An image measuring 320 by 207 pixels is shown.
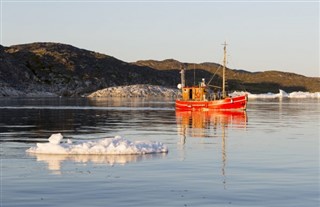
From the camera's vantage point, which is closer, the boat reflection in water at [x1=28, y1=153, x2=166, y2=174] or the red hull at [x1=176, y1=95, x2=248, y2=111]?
the boat reflection in water at [x1=28, y1=153, x2=166, y2=174]

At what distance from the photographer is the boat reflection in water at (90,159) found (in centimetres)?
2644

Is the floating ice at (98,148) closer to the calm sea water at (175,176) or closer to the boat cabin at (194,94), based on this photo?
the calm sea water at (175,176)

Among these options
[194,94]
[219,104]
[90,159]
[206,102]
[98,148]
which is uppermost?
[194,94]

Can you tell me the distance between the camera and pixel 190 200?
18.9 m

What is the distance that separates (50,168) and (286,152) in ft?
42.2

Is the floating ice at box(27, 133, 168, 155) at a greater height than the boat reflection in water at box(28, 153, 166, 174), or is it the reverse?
the floating ice at box(27, 133, 168, 155)

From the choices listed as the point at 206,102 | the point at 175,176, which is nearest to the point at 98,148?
the point at 175,176

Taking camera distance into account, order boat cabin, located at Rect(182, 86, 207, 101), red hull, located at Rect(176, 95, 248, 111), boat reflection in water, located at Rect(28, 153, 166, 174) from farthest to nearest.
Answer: boat cabin, located at Rect(182, 86, 207, 101), red hull, located at Rect(176, 95, 248, 111), boat reflection in water, located at Rect(28, 153, 166, 174)

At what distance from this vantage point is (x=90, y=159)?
27.7 meters

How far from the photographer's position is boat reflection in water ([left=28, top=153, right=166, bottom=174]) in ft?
86.7

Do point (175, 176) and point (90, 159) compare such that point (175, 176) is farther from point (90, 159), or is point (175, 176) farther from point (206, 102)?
point (206, 102)

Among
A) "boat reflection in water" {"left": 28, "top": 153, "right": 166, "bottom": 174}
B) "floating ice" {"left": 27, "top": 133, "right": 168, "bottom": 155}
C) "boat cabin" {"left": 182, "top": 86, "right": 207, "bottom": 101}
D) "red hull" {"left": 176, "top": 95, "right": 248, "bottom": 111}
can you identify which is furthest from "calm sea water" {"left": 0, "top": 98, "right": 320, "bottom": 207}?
"boat cabin" {"left": 182, "top": 86, "right": 207, "bottom": 101}

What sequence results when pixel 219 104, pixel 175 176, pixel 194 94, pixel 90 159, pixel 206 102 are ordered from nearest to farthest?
pixel 175 176 → pixel 90 159 → pixel 219 104 → pixel 206 102 → pixel 194 94

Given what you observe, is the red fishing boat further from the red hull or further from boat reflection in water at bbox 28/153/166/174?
boat reflection in water at bbox 28/153/166/174
